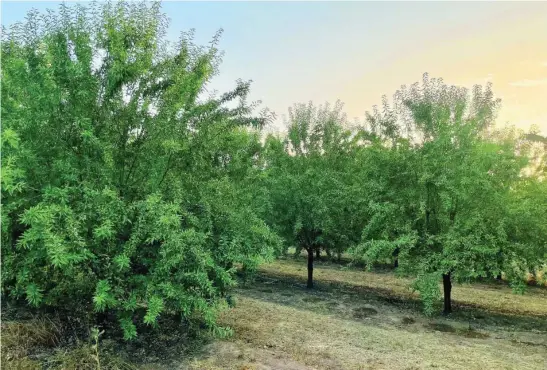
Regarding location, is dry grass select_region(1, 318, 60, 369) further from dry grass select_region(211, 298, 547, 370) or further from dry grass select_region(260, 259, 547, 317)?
dry grass select_region(260, 259, 547, 317)

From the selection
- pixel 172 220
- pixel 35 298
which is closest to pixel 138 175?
pixel 172 220

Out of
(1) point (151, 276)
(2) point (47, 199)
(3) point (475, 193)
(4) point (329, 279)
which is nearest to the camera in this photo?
(2) point (47, 199)

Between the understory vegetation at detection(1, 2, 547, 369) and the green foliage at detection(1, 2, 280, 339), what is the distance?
32 mm

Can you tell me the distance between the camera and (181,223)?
688 cm

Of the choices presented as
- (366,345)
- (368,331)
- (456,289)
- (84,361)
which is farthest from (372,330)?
(456,289)

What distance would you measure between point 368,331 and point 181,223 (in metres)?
5.08

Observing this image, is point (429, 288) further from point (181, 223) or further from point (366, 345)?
point (181, 223)

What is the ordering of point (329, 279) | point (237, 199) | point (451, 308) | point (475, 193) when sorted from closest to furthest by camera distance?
point (237, 199)
point (475, 193)
point (451, 308)
point (329, 279)

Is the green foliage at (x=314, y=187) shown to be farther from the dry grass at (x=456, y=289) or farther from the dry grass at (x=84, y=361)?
the dry grass at (x=84, y=361)

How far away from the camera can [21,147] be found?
5.74 m

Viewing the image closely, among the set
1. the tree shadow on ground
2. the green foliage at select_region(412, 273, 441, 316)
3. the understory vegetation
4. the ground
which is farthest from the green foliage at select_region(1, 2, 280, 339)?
the tree shadow on ground

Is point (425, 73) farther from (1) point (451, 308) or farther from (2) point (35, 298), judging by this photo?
(2) point (35, 298)

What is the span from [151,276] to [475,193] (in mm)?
8385

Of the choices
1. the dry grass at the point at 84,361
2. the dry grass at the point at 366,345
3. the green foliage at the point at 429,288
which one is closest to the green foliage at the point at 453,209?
the green foliage at the point at 429,288
